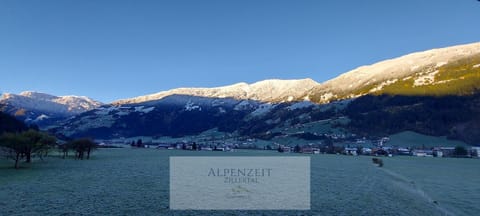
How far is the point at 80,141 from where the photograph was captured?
109 m

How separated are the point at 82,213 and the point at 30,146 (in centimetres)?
5260

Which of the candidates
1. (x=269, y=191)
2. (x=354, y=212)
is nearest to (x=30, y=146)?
(x=269, y=191)

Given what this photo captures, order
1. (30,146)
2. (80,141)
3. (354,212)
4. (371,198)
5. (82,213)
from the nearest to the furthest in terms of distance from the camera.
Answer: (82,213)
(354,212)
(371,198)
(30,146)
(80,141)

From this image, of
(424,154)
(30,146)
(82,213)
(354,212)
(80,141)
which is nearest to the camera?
(82,213)

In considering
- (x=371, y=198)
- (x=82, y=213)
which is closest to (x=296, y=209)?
(x=371, y=198)

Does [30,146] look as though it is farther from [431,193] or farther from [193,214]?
[431,193]

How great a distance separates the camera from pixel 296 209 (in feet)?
106

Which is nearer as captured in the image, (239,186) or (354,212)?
(354,212)

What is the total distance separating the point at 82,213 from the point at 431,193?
3996 cm

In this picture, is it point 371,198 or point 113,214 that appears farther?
point 371,198

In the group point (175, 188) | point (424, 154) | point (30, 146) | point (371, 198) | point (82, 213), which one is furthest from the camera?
point (424, 154)

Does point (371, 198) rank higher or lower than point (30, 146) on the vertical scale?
lower

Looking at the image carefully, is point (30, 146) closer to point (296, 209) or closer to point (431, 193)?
point (296, 209)

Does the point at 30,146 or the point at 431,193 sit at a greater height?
the point at 30,146
